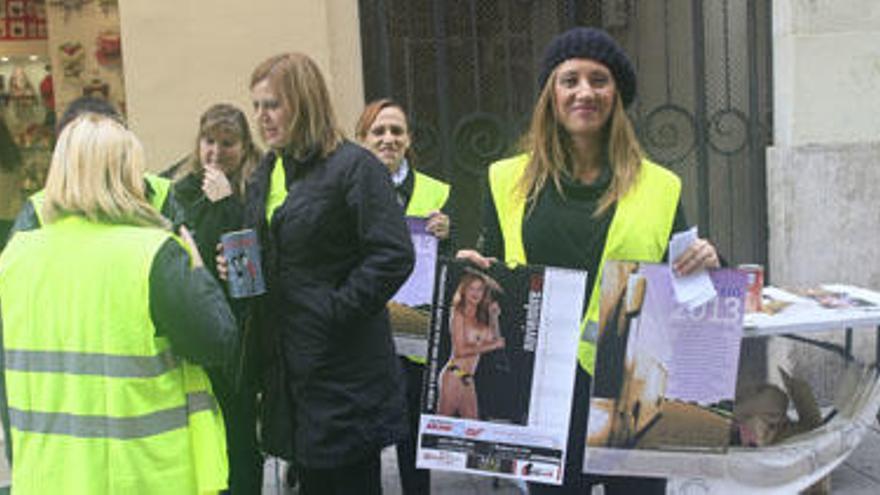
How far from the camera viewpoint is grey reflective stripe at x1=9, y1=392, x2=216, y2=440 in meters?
2.68

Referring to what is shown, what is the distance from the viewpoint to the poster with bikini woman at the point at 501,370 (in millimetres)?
2861

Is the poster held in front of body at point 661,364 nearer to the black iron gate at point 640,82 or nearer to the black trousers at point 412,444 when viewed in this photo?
the black trousers at point 412,444

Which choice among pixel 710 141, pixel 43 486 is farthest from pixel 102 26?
pixel 43 486

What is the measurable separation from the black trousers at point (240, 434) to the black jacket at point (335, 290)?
2.09 ft

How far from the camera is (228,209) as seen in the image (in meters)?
3.76

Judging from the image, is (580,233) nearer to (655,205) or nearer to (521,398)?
(655,205)

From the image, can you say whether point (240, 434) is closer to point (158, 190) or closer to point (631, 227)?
point (158, 190)

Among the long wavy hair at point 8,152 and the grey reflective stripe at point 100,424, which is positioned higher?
the long wavy hair at point 8,152

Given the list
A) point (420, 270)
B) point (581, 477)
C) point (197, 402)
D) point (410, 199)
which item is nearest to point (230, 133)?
point (410, 199)

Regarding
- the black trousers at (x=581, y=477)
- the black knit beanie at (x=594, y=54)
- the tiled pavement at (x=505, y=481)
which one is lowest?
the tiled pavement at (x=505, y=481)

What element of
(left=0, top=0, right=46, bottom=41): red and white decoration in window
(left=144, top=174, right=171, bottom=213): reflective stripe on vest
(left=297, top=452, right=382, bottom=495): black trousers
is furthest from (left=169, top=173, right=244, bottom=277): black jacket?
(left=0, top=0, right=46, bottom=41): red and white decoration in window

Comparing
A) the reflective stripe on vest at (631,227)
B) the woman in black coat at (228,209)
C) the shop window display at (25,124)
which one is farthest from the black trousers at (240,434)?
the shop window display at (25,124)

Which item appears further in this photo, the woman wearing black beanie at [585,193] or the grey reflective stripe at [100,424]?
the woman wearing black beanie at [585,193]

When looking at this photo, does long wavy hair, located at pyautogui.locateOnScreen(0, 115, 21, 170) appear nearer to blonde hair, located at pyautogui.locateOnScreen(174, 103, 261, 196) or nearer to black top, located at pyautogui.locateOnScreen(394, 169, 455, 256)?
blonde hair, located at pyautogui.locateOnScreen(174, 103, 261, 196)
